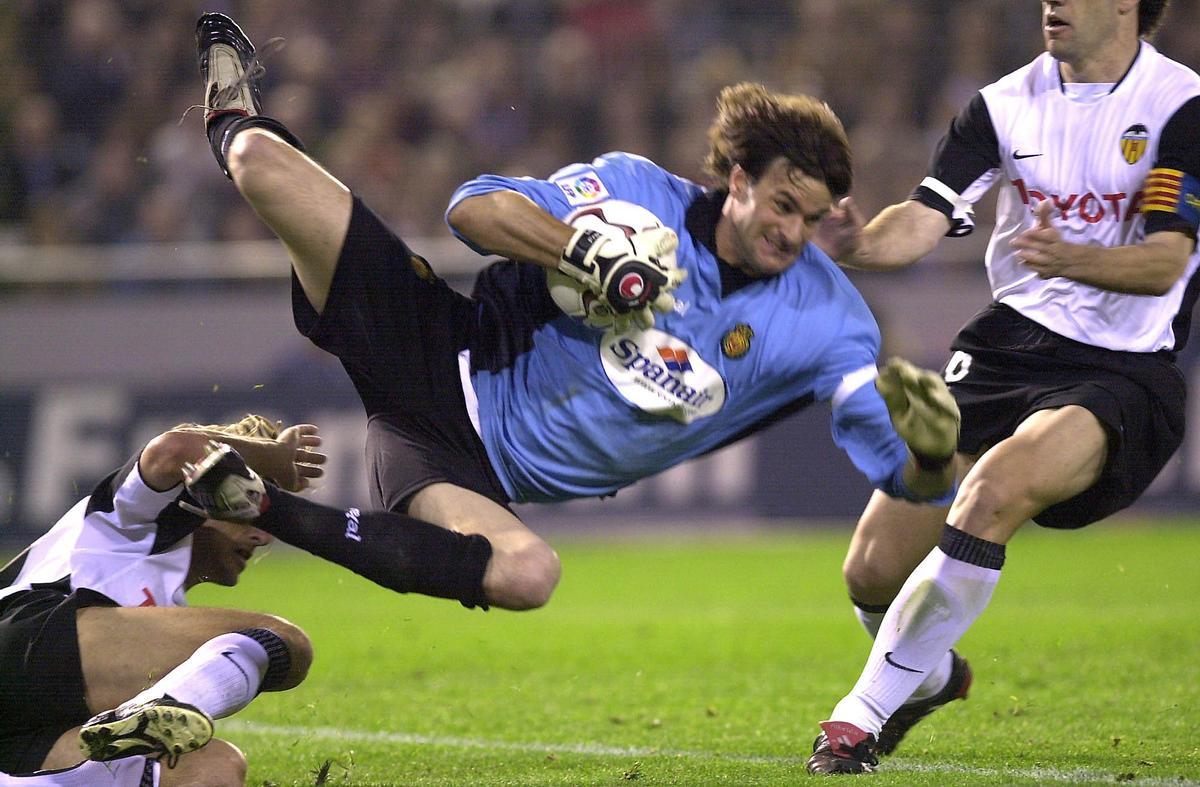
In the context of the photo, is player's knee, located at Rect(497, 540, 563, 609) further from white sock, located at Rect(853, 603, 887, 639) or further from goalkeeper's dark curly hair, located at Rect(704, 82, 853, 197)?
white sock, located at Rect(853, 603, 887, 639)

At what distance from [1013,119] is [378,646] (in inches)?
164

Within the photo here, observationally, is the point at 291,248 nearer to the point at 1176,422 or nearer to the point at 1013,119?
the point at 1013,119

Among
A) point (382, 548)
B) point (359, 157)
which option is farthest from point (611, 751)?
point (359, 157)

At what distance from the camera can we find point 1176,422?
181 inches

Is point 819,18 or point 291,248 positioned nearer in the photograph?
point 291,248

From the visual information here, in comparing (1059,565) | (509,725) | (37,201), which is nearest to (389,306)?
(509,725)

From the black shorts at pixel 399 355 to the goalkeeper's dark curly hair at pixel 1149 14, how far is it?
234cm

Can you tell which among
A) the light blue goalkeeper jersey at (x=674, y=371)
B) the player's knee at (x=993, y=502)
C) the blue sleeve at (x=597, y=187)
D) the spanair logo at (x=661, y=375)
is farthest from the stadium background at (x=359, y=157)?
the player's knee at (x=993, y=502)

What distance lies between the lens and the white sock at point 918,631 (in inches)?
169

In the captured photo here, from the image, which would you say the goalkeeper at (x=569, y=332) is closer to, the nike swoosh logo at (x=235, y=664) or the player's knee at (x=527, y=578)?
the player's knee at (x=527, y=578)

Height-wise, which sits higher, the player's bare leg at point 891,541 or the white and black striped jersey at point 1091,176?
the white and black striped jersey at point 1091,176

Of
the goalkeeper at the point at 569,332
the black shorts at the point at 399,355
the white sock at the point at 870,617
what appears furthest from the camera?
the white sock at the point at 870,617

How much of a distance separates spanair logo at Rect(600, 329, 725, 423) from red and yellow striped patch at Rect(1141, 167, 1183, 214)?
140 centimetres

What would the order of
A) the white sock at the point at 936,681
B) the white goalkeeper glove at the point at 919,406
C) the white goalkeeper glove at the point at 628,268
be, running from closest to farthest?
A: the white goalkeeper glove at the point at 919,406 < the white goalkeeper glove at the point at 628,268 < the white sock at the point at 936,681
